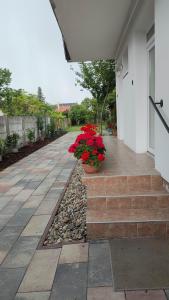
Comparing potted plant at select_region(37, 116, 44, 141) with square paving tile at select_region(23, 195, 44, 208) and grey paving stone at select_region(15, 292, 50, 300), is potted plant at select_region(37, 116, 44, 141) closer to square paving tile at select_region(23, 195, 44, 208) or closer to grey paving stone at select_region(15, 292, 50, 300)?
square paving tile at select_region(23, 195, 44, 208)

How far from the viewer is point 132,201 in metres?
2.85

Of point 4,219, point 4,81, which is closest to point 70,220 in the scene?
point 4,219

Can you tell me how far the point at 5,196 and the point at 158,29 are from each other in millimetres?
3535

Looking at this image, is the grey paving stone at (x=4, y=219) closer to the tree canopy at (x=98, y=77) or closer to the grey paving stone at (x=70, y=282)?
the grey paving stone at (x=70, y=282)

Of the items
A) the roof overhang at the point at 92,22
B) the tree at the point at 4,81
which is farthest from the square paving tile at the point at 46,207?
the tree at the point at 4,81

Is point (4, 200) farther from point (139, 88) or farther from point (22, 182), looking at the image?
point (139, 88)

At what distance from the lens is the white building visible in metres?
2.84

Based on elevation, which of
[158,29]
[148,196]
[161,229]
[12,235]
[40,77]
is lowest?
[12,235]

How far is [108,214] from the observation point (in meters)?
2.75

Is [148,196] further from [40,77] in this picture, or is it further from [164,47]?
[40,77]

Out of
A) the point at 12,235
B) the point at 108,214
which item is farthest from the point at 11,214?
the point at 108,214

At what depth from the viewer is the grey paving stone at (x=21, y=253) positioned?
2266mm

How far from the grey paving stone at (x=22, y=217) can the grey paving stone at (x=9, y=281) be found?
3.26 feet

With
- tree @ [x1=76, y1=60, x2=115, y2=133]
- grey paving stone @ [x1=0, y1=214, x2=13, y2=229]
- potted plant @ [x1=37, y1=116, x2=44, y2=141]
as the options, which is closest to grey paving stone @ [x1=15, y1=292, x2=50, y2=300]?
grey paving stone @ [x1=0, y1=214, x2=13, y2=229]
